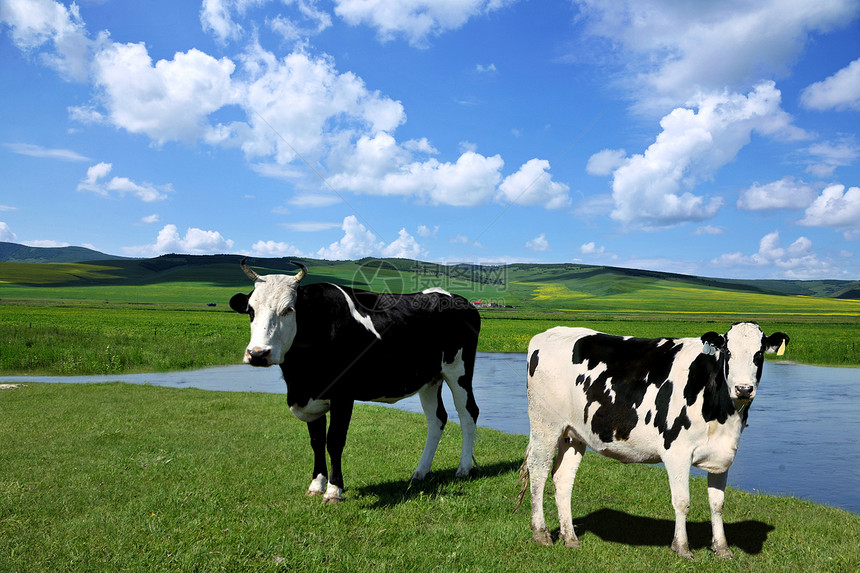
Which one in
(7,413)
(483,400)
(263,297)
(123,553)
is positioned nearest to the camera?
(123,553)

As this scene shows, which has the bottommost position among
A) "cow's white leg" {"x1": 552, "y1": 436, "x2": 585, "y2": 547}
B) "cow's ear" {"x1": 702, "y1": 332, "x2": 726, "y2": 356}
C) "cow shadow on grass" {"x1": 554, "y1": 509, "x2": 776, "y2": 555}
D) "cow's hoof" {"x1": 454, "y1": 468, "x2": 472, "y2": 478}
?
"cow's hoof" {"x1": 454, "y1": 468, "x2": 472, "y2": 478}

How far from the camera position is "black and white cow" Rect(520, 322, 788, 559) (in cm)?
545

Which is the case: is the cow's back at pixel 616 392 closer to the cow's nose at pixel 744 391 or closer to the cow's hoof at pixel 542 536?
the cow's nose at pixel 744 391

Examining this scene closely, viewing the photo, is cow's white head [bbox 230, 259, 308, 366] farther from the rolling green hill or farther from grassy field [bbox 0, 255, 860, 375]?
the rolling green hill

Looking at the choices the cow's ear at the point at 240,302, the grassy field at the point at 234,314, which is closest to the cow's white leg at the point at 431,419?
the cow's ear at the point at 240,302

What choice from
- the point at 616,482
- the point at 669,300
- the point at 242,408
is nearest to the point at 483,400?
the point at 242,408

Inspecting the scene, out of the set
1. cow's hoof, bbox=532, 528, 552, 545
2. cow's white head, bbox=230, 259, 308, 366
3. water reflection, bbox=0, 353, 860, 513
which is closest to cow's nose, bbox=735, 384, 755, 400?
cow's hoof, bbox=532, 528, 552, 545

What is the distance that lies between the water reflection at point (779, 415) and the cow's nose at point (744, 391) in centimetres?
593

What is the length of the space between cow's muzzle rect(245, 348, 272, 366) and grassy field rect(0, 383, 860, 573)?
176 centimetres

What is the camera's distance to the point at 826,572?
548 centimetres

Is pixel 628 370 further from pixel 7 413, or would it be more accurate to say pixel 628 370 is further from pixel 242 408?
pixel 7 413

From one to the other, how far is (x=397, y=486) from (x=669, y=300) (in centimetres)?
A: 10767

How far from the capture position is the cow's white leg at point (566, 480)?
6.14 m

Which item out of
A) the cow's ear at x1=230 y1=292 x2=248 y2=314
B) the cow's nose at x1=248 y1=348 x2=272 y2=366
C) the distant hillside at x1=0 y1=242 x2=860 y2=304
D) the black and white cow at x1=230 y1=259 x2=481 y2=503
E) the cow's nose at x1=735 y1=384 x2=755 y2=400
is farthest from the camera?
the distant hillside at x1=0 y1=242 x2=860 y2=304
